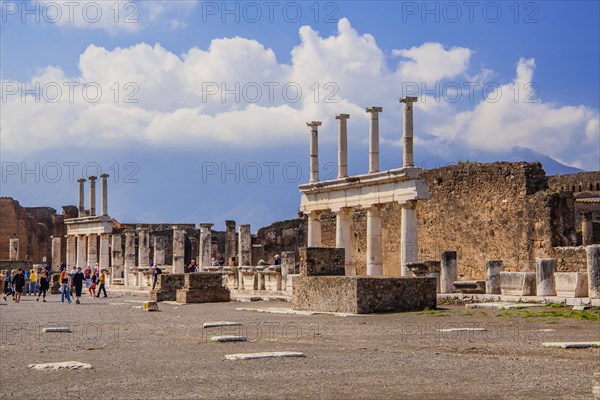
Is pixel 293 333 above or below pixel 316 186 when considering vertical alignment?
below

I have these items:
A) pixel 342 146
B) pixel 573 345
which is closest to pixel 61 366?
pixel 573 345

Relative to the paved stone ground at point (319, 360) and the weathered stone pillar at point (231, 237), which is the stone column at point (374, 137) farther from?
the weathered stone pillar at point (231, 237)

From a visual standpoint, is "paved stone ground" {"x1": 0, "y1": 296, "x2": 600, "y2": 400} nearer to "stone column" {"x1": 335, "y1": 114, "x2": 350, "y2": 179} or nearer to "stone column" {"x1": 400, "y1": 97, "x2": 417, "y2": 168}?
"stone column" {"x1": 400, "y1": 97, "x2": 417, "y2": 168}

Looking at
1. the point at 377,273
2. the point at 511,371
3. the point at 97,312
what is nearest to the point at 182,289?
the point at 97,312

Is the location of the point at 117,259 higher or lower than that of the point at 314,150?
lower

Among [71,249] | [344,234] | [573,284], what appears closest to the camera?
[573,284]

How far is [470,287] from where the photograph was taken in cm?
2341

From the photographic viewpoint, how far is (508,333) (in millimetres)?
14008

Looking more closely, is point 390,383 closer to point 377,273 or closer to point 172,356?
point 172,356

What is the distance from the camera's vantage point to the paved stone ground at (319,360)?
336 inches

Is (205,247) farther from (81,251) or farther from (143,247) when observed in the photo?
(81,251)

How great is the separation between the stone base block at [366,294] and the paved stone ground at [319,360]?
0.94 meters

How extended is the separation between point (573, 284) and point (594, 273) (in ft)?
3.19

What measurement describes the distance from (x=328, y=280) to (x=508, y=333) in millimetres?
6370
